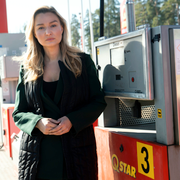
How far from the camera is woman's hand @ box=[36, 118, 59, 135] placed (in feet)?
5.05

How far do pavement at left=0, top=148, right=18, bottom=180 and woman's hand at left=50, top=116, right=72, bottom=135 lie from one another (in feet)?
6.75

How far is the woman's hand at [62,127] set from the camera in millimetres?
1536

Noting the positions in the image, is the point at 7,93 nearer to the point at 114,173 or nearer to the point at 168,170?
the point at 114,173

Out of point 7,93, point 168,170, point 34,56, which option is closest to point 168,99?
point 168,170

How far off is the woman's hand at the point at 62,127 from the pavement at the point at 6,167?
6.75 feet

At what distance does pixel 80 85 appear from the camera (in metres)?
1.67

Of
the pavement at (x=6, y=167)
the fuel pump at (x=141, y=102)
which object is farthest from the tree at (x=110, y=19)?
the fuel pump at (x=141, y=102)

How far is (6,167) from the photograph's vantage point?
4.02m

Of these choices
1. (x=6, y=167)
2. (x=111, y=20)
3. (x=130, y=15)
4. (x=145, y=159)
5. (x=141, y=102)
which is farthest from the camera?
(x=111, y=20)

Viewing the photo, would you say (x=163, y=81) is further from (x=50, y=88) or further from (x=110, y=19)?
(x=110, y=19)

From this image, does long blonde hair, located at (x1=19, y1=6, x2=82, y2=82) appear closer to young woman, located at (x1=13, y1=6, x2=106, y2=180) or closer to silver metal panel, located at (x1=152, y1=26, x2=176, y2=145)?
young woman, located at (x1=13, y1=6, x2=106, y2=180)

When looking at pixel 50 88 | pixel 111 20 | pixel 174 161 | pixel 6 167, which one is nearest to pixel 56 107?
pixel 50 88

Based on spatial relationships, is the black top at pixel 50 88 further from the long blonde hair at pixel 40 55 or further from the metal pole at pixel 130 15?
the metal pole at pixel 130 15

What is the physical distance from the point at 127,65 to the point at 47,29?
22.2 inches
